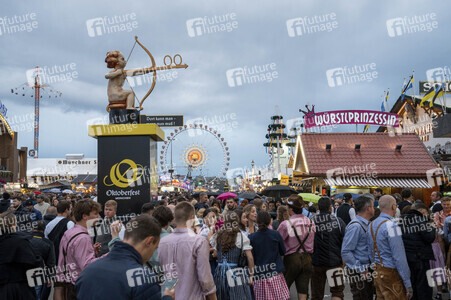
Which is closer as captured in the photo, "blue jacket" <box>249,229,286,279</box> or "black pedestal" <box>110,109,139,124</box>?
"blue jacket" <box>249,229,286,279</box>

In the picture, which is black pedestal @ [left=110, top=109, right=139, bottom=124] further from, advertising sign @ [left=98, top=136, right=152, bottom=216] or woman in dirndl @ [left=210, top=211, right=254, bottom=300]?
woman in dirndl @ [left=210, top=211, right=254, bottom=300]

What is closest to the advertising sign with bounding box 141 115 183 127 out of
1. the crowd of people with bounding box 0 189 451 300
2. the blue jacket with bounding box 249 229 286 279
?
the crowd of people with bounding box 0 189 451 300

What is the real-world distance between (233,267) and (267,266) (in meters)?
0.58

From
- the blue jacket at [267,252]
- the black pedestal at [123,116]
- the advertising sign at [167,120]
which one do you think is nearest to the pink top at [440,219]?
the blue jacket at [267,252]

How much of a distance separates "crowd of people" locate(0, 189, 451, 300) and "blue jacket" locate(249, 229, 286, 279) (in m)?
0.02

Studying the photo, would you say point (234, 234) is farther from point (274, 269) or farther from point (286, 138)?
point (286, 138)

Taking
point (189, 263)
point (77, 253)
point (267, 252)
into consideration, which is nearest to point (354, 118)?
point (267, 252)

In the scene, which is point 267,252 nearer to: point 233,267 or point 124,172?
point 233,267

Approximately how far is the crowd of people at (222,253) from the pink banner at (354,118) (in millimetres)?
26421

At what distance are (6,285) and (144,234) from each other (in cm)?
240

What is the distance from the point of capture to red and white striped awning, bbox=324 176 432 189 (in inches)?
1053

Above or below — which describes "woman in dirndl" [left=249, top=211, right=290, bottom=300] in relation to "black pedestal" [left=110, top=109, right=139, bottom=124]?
below

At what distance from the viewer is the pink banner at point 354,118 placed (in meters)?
33.2

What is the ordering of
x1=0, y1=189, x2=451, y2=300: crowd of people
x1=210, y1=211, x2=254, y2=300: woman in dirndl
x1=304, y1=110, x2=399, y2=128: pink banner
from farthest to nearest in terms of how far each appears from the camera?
1. x1=304, y1=110, x2=399, y2=128: pink banner
2. x1=210, y1=211, x2=254, y2=300: woman in dirndl
3. x1=0, y1=189, x2=451, y2=300: crowd of people
